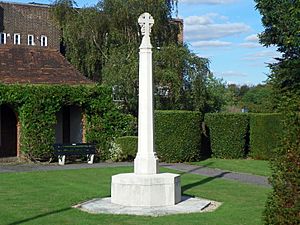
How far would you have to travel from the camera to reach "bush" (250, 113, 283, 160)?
86.7 ft

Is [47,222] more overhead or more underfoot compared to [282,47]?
more underfoot

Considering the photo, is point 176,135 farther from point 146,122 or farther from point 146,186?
point 146,186

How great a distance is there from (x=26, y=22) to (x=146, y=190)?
38.5 metres

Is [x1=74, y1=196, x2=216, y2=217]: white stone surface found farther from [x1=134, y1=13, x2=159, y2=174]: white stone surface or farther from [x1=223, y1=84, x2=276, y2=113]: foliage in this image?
[x1=223, y1=84, x2=276, y2=113]: foliage

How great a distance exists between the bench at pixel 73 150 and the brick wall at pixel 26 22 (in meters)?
23.0

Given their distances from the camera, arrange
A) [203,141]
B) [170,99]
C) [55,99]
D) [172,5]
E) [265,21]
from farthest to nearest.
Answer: [172,5], [170,99], [265,21], [203,141], [55,99]

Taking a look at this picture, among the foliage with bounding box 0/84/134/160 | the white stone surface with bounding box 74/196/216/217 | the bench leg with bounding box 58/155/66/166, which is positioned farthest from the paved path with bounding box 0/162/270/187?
the white stone surface with bounding box 74/196/216/217

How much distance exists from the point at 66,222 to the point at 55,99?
51.4 ft

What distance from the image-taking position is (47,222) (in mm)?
10562

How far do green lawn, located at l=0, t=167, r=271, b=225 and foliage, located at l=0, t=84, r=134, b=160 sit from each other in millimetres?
4744

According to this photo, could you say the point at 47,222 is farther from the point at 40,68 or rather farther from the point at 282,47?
the point at 282,47

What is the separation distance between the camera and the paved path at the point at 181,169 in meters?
19.0

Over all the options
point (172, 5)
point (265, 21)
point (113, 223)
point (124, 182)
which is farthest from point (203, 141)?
point (113, 223)

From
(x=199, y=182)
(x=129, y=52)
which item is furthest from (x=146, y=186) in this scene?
(x=129, y=52)
